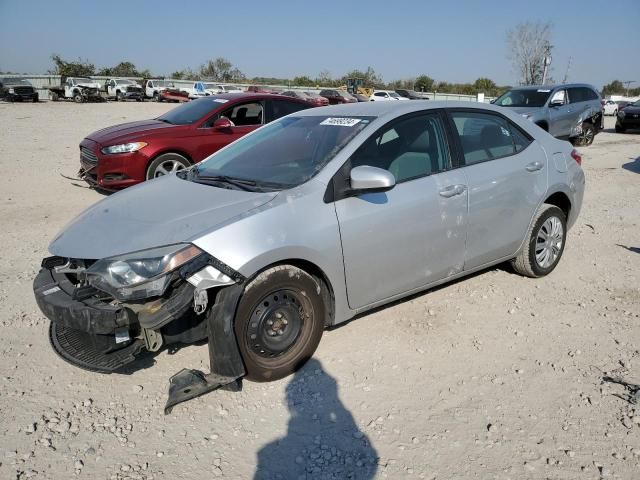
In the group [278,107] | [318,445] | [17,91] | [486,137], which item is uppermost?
[17,91]

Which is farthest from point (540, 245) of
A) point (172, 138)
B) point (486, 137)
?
point (172, 138)

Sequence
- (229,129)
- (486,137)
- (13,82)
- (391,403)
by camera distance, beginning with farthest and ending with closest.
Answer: (13,82)
(229,129)
(486,137)
(391,403)

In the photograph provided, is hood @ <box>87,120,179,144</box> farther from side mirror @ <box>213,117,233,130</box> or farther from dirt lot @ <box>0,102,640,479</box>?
dirt lot @ <box>0,102,640,479</box>

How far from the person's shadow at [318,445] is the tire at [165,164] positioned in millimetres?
5076

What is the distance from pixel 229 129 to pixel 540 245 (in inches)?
199

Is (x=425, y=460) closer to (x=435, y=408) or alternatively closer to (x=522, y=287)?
(x=435, y=408)

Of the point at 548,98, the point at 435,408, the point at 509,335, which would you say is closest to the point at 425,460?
the point at 435,408

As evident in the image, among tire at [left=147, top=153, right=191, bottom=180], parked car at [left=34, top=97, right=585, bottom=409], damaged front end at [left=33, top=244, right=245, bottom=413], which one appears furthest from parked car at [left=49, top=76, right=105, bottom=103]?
damaged front end at [left=33, top=244, right=245, bottom=413]

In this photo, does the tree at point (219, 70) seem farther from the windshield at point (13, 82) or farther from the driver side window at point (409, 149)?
the driver side window at point (409, 149)

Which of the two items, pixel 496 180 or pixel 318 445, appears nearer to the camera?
pixel 318 445

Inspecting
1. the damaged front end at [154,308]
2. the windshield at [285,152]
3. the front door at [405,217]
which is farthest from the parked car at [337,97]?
the damaged front end at [154,308]

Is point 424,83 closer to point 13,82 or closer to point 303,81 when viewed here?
point 303,81

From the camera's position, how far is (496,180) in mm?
3930

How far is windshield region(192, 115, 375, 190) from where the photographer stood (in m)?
3.32
